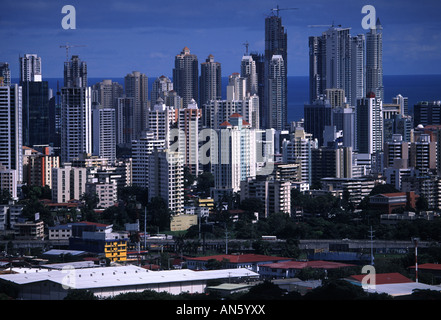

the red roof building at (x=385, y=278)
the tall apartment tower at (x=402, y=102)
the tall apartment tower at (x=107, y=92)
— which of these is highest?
the tall apartment tower at (x=107, y=92)

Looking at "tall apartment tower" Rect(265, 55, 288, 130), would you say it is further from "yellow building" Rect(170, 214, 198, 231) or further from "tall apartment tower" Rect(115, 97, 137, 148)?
"yellow building" Rect(170, 214, 198, 231)

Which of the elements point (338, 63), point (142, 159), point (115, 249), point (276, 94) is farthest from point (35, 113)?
point (115, 249)

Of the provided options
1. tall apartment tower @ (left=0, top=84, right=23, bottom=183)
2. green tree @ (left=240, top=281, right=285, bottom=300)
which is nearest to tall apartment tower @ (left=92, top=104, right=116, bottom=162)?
tall apartment tower @ (left=0, top=84, right=23, bottom=183)

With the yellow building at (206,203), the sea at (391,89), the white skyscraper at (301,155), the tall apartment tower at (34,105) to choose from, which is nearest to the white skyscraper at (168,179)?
the yellow building at (206,203)

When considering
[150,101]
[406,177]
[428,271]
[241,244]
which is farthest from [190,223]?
[150,101]

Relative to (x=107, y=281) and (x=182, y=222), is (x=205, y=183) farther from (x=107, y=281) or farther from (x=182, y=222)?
(x=107, y=281)

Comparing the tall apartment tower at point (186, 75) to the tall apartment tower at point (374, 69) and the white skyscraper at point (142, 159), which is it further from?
the white skyscraper at point (142, 159)
